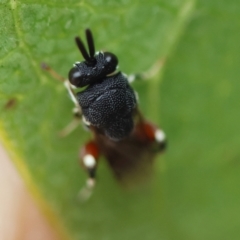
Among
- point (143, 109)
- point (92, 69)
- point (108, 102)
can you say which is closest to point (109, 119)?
point (108, 102)

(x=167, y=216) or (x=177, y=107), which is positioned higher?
(x=177, y=107)

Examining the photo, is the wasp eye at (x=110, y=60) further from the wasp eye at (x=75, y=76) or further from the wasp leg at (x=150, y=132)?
the wasp leg at (x=150, y=132)

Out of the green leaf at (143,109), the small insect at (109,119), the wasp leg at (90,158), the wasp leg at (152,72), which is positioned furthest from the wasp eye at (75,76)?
the wasp leg at (90,158)

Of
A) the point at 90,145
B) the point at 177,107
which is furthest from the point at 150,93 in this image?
the point at 90,145

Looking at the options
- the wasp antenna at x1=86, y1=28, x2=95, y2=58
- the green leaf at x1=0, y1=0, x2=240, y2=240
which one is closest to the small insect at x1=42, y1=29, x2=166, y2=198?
the wasp antenna at x1=86, y1=28, x2=95, y2=58

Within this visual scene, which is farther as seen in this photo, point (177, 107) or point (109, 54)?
point (177, 107)

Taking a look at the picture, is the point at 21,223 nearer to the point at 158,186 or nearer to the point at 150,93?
the point at 158,186

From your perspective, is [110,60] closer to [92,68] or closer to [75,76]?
[92,68]

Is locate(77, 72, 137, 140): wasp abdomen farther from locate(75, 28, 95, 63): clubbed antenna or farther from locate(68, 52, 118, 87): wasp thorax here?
locate(75, 28, 95, 63): clubbed antenna
